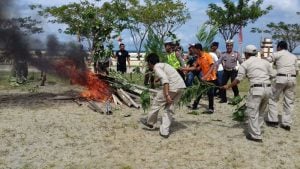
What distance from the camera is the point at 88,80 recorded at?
42.8 feet

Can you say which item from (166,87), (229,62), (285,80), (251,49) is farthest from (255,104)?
(229,62)

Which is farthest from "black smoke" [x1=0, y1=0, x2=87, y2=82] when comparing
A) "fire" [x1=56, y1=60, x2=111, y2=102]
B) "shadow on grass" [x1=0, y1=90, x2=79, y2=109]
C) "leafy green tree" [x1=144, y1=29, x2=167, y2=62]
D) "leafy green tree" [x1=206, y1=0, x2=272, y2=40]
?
"leafy green tree" [x1=206, y1=0, x2=272, y2=40]

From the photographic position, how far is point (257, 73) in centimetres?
905

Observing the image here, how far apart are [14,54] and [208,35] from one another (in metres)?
6.23

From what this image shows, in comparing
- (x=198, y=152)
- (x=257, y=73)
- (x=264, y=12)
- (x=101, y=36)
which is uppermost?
(x=264, y=12)

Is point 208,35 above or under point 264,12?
under

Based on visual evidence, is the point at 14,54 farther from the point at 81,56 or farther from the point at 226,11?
the point at 226,11

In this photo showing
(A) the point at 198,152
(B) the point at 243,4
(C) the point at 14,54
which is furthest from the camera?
(B) the point at 243,4

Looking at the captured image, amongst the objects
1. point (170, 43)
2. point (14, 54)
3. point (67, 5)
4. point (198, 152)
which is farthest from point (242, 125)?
point (67, 5)

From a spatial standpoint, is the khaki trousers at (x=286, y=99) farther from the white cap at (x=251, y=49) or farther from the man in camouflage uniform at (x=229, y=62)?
the man in camouflage uniform at (x=229, y=62)

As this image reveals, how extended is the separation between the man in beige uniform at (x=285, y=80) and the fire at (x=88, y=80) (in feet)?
15.3

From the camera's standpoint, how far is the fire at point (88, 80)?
1288 cm

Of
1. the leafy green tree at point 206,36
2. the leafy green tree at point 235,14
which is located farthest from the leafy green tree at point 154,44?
the leafy green tree at point 235,14

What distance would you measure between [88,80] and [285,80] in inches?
218
